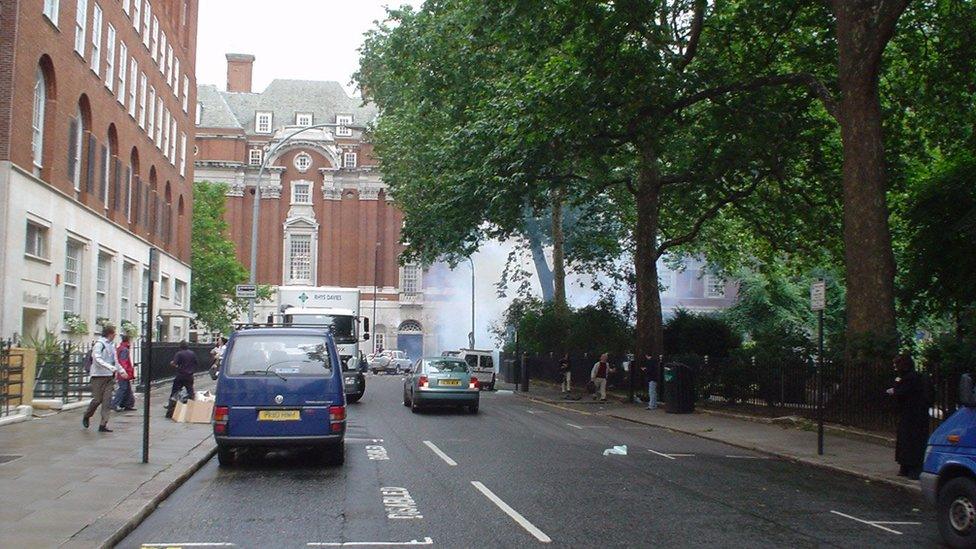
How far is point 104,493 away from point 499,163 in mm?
14629

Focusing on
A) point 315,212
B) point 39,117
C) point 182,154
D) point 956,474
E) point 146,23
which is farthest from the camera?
point 315,212

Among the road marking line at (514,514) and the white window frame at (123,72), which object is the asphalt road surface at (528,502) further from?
the white window frame at (123,72)

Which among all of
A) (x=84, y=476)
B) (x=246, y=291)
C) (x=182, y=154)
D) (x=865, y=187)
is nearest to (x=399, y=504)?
(x=84, y=476)

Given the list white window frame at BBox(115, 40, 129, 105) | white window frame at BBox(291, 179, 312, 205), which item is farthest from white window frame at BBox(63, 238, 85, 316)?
white window frame at BBox(291, 179, 312, 205)

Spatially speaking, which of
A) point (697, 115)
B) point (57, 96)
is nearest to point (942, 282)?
point (697, 115)

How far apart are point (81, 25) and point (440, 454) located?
20878 mm

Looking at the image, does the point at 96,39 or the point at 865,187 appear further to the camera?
the point at 96,39

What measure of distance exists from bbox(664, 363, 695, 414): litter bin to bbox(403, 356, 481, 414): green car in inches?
208

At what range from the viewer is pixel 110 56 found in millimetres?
33281

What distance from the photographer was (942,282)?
23141 mm

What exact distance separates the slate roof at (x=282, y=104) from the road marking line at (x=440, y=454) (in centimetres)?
6590

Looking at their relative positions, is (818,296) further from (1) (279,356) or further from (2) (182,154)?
(2) (182,154)

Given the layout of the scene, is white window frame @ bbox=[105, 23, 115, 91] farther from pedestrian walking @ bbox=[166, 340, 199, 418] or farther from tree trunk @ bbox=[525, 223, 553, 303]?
tree trunk @ bbox=[525, 223, 553, 303]

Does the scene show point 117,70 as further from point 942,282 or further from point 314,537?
point 314,537
